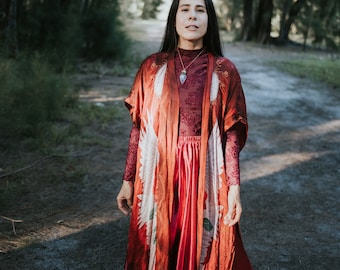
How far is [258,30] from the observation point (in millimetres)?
20562

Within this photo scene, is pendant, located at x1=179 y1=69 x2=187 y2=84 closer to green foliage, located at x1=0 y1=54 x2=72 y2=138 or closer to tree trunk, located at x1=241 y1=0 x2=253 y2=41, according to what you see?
green foliage, located at x1=0 y1=54 x2=72 y2=138

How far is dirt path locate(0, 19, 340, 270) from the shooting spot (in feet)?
10.4

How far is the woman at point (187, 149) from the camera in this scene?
191cm

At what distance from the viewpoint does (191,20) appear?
1898 mm

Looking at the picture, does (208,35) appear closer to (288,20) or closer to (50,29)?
(50,29)

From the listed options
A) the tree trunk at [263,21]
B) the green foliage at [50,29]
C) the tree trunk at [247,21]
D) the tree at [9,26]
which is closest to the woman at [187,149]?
the tree at [9,26]

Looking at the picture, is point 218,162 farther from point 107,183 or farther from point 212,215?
point 107,183

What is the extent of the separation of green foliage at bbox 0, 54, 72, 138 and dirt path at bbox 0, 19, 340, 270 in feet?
3.20

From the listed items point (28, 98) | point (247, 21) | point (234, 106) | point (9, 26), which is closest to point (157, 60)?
point (234, 106)

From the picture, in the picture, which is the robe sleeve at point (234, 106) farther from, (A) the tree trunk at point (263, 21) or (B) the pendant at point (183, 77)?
(A) the tree trunk at point (263, 21)

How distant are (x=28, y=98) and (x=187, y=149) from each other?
14.3ft

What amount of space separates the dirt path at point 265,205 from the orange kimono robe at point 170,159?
119 cm

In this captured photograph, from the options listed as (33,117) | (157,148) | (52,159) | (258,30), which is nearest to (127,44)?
(33,117)

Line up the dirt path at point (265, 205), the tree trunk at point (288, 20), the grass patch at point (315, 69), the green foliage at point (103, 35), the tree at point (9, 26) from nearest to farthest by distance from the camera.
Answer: the dirt path at point (265, 205), the tree at point (9, 26), the grass patch at point (315, 69), the green foliage at point (103, 35), the tree trunk at point (288, 20)
